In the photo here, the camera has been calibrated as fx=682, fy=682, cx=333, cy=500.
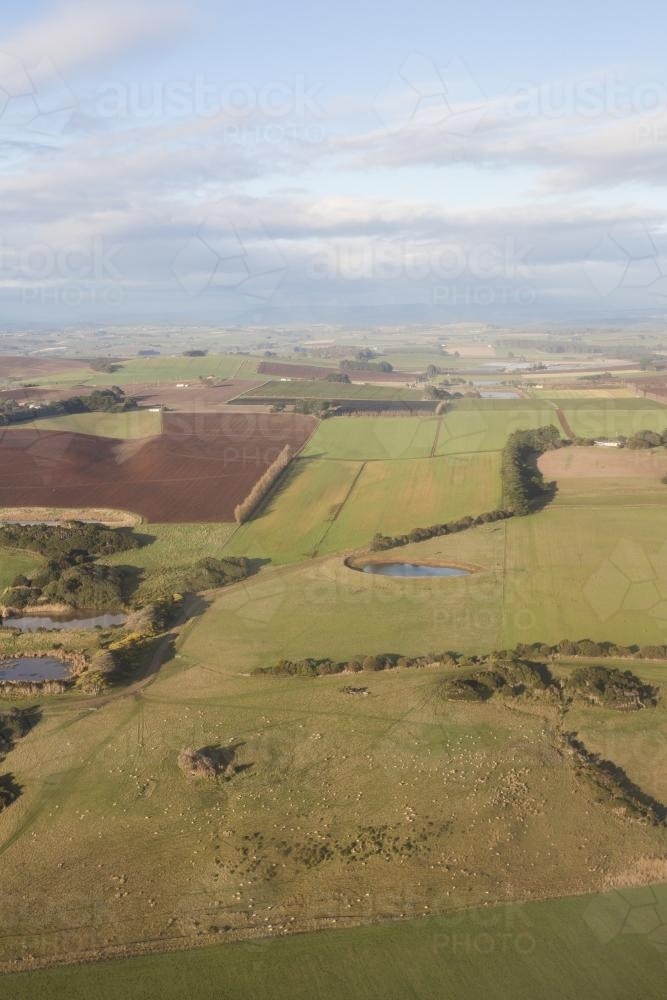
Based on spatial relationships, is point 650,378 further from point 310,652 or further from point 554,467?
point 310,652

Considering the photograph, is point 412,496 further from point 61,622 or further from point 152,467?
point 61,622

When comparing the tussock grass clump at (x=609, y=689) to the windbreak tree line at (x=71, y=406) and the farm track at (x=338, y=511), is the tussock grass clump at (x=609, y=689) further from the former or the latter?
the windbreak tree line at (x=71, y=406)

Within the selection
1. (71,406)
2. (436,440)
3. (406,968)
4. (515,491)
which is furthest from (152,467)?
(406,968)

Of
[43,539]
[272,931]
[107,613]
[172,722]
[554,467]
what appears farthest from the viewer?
[554,467]

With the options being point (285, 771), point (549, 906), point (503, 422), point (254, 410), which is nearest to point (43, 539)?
point (285, 771)

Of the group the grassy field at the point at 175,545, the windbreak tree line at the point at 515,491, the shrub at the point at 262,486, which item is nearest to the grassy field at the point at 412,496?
the windbreak tree line at the point at 515,491

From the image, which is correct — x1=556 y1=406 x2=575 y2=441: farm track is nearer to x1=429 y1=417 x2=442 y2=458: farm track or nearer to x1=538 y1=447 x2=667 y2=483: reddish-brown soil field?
x1=538 y1=447 x2=667 y2=483: reddish-brown soil field
